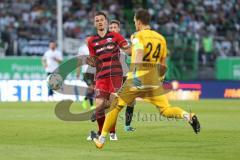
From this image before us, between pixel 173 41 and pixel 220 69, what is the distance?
2.72m

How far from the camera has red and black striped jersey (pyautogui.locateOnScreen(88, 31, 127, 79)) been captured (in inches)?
637

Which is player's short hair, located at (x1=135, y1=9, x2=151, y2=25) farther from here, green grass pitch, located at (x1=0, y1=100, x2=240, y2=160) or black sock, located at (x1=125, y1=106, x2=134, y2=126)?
black sock, located at (x1=125, y1=106, x2=134, y2=126)

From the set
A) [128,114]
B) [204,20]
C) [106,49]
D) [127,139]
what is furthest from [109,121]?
[204,20]

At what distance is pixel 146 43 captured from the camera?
1426 centimetres

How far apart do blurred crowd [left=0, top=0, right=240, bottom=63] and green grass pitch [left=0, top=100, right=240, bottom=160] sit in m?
15.1

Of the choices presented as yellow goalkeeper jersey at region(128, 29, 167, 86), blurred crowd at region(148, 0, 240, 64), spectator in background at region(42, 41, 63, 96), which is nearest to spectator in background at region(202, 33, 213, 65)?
blurred crowd at region(148, 0, 240, 64)

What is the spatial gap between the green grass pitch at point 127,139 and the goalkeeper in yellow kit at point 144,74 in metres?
0.59

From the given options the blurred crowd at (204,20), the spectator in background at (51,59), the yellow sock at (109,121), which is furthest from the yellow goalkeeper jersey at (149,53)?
the blurred crowd at (204,20)

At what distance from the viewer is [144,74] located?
47.8 ft

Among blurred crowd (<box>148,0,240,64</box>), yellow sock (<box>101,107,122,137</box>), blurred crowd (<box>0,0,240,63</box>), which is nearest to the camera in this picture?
yellow sock (<box>101,107,122,137</box>)

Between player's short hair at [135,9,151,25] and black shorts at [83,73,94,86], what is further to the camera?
black shorts at [83,73,94,86]

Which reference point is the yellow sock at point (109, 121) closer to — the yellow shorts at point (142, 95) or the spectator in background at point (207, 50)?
the yellow shorts at point (142, 95)

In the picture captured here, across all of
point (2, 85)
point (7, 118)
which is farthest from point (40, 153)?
point (2, 85)

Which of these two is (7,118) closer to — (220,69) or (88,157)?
(88,157)
